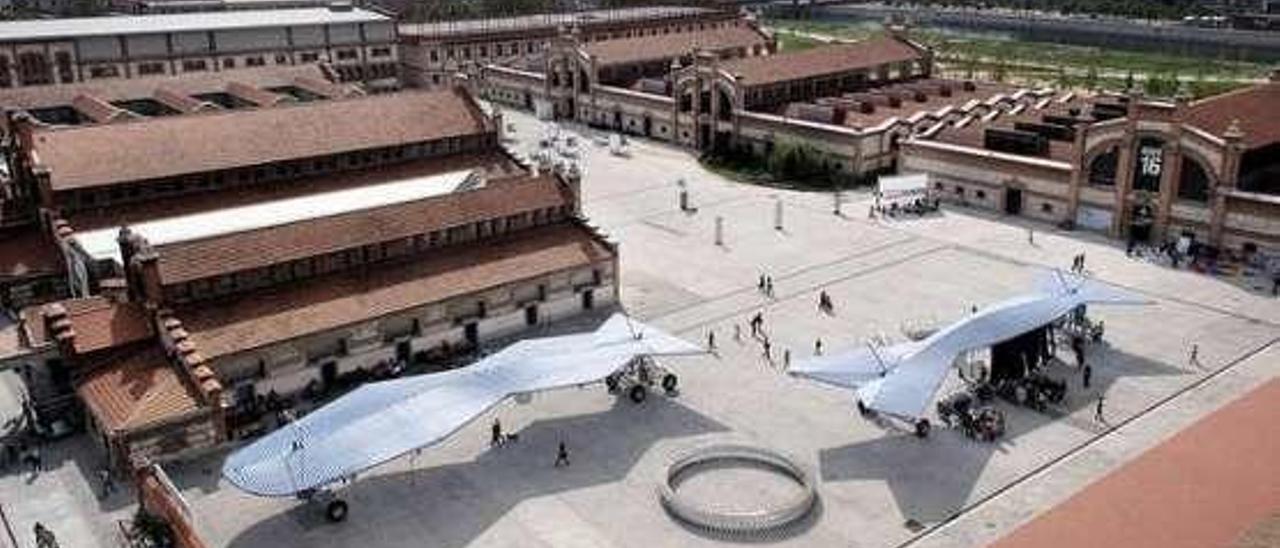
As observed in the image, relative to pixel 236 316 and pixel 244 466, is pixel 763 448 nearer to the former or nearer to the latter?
pixel 244 466

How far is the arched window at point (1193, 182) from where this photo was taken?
6619cm

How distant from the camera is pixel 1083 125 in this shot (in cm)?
7131

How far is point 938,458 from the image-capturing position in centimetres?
4278

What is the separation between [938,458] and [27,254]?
4557 centimetres

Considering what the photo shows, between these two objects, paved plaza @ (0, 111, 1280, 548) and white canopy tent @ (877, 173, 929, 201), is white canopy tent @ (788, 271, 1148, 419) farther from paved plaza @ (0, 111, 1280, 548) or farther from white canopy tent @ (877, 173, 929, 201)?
white canopy tent @ (877, 173, 929, 201)

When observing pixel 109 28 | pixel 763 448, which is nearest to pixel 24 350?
pixel 763 448

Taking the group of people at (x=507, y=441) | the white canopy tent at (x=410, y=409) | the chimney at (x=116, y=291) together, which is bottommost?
the group of people at (x=507, y=441)

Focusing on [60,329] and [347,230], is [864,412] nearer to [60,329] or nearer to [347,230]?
[347,230]

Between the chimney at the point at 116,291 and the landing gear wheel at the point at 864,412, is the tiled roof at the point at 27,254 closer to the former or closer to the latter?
the chimney at the point at 116,291

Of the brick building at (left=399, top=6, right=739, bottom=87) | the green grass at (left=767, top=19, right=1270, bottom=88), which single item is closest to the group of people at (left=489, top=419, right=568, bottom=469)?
the brick building at (left=399, top=6, right=739, bottom=87)

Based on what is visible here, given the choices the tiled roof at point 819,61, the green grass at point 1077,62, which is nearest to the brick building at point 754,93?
the tiled roof at point 819,61

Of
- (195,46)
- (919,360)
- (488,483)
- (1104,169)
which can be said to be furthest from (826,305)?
(195,46)

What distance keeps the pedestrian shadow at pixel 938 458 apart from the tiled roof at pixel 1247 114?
2555 cm

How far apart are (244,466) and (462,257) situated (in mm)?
18740
